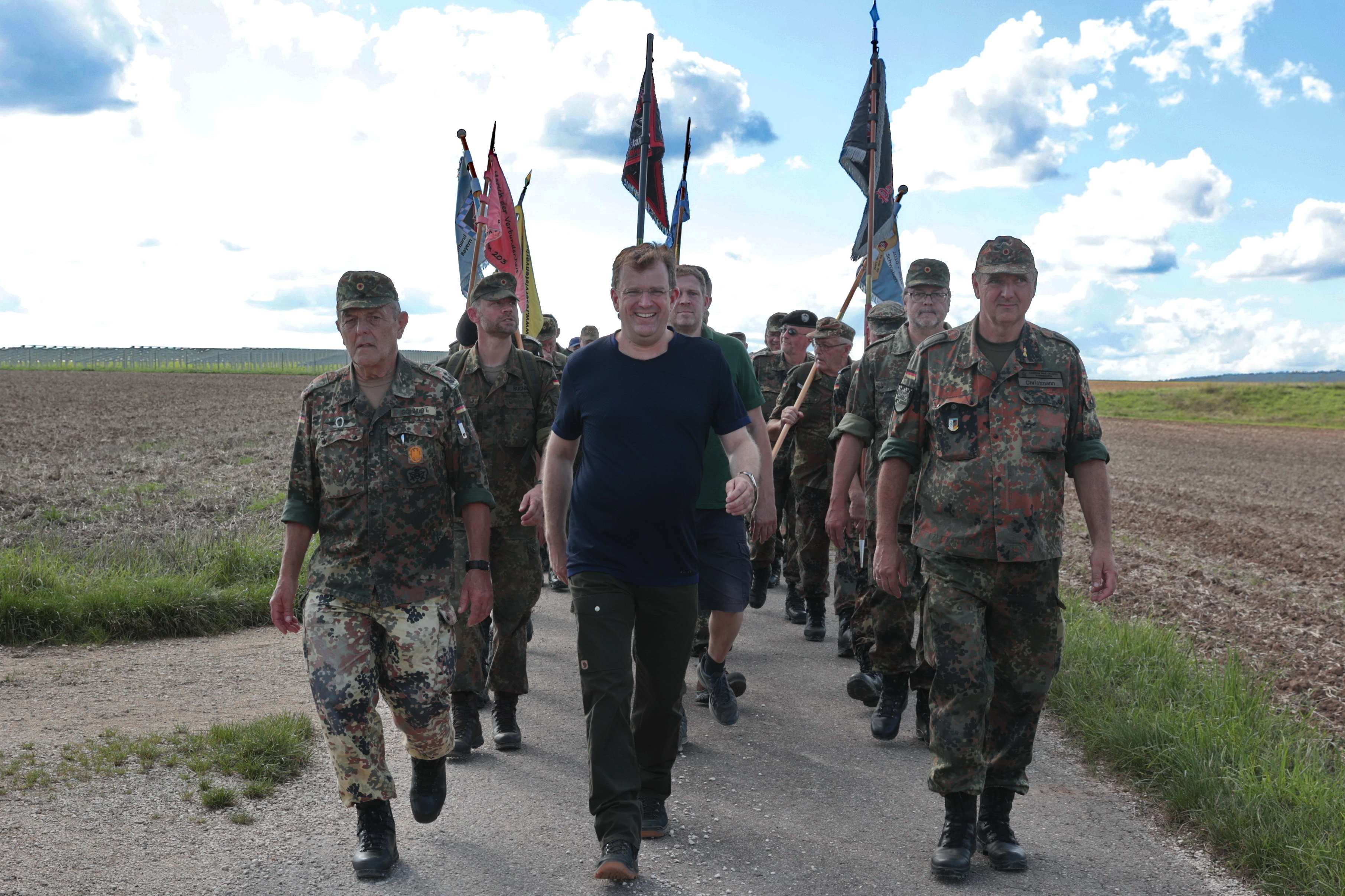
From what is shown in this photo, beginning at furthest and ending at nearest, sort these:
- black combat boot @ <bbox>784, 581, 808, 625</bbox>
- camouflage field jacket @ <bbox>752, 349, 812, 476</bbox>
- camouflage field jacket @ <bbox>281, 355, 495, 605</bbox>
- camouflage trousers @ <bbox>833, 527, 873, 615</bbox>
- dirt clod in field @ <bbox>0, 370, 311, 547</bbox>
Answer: dirt clod in field @ <bbox>0, 370, 311, 547</bbox>
camouflage field jacket @ <bbox>752, 349, 812, 476</bbox>
black combat boot @ <bbox>784, 581, 808, 625</bbox>
camouflage trousers @ <bbox>833, 527, 873, 615</bbox>
camouflage field jacket @ <bbox>281, 355, 495, 605</bbox>

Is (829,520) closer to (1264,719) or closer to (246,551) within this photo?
(1264,719)

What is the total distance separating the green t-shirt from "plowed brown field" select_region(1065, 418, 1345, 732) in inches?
152

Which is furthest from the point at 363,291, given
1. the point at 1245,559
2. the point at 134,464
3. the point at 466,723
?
the point at 134,464

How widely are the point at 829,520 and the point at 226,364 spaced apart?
86.7 m

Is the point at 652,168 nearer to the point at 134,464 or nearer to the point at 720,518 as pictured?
the point at 720,518

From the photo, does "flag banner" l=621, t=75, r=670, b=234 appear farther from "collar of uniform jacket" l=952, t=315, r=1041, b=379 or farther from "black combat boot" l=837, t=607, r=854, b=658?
"collar of uniform jacket" l=952, t=315, r=1041, b=379

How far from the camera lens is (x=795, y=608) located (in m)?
8.94

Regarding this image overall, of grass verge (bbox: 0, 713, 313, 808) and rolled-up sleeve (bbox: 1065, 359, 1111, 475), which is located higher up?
rolled-up sleeve (bbox: 1065, 359, 1111, 475)

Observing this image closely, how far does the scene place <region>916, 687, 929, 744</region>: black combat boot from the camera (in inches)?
223

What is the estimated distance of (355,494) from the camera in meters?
3.93

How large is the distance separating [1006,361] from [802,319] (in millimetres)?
5062

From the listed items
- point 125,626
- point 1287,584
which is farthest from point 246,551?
point 1287,584

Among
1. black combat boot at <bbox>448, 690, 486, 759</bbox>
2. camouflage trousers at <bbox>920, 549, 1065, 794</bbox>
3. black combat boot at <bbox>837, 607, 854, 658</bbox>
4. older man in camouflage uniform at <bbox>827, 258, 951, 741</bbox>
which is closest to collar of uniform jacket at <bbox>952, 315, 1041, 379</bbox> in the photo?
camouflage trousers at <bbox>920, 549, 1065, 794</bbox>

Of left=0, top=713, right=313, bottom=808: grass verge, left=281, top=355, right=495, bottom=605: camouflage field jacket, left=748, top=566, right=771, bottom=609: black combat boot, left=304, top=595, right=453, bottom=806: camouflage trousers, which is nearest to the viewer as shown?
left=304, top=595, right=453, bottom=806: camouflage trousers
